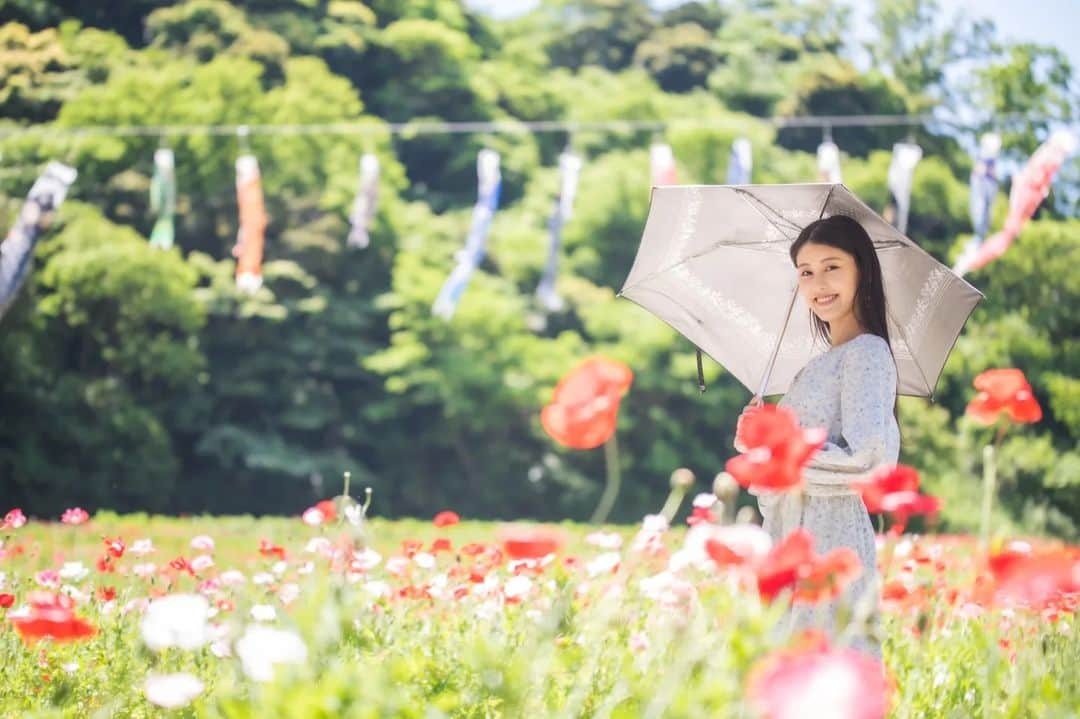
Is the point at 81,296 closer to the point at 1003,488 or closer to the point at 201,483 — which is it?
the point at 201,483

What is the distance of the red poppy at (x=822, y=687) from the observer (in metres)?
1.07

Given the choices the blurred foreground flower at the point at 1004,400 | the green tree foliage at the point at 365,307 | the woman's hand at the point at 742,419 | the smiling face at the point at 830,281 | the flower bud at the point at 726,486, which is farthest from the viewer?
the green tree foliage at the point at 365,307

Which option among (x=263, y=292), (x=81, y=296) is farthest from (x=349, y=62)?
Answer: (x=81, y=296)

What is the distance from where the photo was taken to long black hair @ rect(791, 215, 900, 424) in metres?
2.36

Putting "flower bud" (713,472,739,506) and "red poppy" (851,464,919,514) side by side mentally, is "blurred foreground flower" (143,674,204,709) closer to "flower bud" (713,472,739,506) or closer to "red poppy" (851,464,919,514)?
"flower bud" (713,472,739,506)

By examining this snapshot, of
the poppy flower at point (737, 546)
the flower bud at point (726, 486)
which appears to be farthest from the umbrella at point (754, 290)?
the poppy flower at point (737, 546)

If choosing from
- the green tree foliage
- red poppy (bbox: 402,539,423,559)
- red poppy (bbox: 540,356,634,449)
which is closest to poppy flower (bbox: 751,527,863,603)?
red poppy (bbox: 540,356,634,449)

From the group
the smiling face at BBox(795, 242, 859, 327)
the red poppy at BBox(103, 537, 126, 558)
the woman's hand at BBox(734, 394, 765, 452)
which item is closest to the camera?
the woman's hand at BBox(734, 394, 765, 452)

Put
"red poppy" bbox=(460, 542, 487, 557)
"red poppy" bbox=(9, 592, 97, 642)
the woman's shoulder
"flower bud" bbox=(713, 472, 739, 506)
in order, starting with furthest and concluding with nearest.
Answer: "red poppy" bbox=(460, 542, 487, 557) → the woman's shoulder → "flower bud" bbox=(713, 472, 739, 506) → "red poppy" bbox=(9, 592, 97, 642)

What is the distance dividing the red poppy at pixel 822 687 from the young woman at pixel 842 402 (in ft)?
2.68

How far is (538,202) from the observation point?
722 inches

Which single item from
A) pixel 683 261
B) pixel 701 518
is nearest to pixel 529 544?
pixel 683 261

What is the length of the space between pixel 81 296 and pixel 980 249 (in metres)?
10.1

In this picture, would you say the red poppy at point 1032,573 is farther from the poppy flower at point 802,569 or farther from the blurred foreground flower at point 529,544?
the blurred foreground flower at point 529,544
